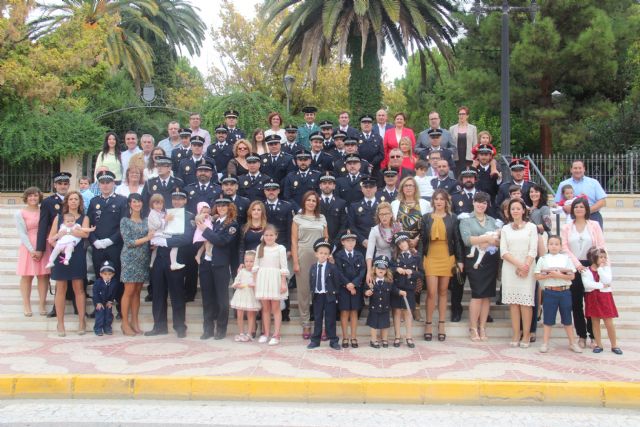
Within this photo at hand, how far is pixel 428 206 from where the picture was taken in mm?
9375

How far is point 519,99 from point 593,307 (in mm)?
14782

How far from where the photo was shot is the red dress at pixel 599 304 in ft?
26.6

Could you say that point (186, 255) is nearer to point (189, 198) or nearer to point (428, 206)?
point (189, 198)

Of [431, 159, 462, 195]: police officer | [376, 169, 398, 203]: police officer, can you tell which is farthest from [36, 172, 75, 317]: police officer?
[431, 159, 462, 195]: police officer

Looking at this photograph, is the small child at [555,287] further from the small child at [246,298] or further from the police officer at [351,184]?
the small child at [246,298]

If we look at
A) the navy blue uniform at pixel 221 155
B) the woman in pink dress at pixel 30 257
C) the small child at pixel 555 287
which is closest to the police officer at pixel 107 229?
the woman in pink dress at pixel 30 257

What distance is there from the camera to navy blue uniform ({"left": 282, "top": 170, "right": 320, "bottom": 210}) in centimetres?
1005

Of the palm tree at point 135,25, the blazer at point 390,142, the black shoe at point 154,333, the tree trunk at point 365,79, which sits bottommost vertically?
the black shoe at point 154,333

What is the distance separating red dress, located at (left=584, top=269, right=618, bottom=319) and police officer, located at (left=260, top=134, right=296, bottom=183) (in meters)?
5.12

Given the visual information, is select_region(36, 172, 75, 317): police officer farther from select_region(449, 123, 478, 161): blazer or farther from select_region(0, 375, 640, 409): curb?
select_region(449, 123, 478, 161): blazer

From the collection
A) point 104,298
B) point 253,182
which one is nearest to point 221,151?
point 253,182

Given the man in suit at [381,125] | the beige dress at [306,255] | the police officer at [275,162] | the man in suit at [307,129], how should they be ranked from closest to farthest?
the beige dress at [306,255] < the police officer at [275,162] < the man in suit at [381,125] < the man in suit at [307,129]

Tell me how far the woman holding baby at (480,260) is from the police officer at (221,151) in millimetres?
4734

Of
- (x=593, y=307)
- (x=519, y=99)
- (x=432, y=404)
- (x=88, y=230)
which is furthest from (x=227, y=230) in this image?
(x=519, y=99)
